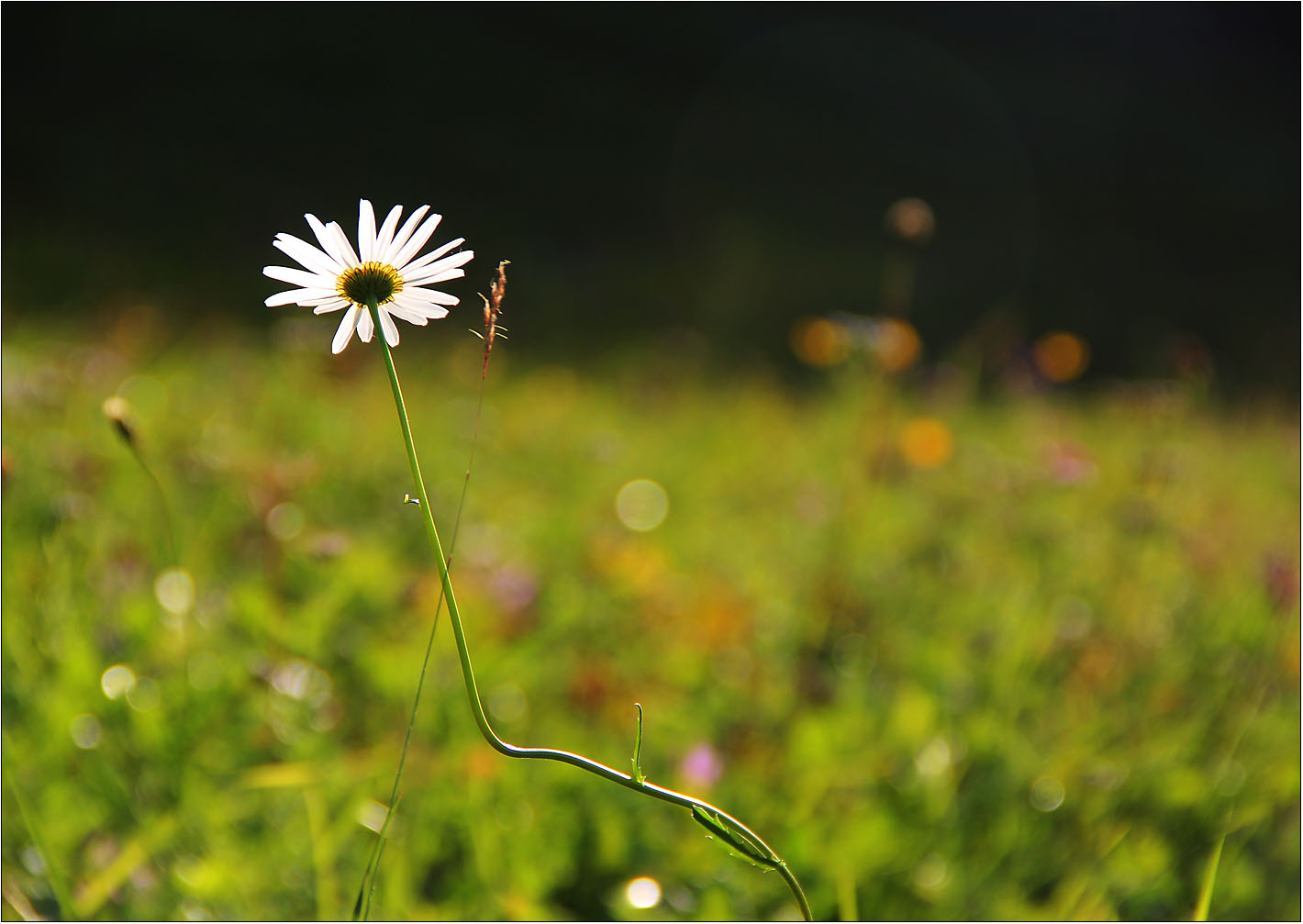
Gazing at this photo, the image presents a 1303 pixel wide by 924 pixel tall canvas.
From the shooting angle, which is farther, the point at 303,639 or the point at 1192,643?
the point at 1192,643

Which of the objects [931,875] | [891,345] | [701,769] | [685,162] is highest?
[685,162]

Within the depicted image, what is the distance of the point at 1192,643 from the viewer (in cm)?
142

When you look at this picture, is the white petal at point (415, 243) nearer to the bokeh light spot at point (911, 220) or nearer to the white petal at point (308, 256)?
the white petal at point (308, 256)

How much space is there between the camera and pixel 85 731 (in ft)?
2.92

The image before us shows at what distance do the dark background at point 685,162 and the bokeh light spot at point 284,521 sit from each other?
162cm

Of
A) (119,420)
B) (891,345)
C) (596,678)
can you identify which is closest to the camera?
(119,420)

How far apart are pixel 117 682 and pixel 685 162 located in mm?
5706

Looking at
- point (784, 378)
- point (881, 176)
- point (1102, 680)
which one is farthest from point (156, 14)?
point (1102, 680)

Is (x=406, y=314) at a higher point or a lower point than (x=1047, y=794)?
higher

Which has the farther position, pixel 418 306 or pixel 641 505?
pixel 641 505

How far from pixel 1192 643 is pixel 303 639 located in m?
1.28

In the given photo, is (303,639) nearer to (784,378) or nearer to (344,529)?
(344,529)

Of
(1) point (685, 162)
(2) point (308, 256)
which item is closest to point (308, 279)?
(2) point (308, 256)

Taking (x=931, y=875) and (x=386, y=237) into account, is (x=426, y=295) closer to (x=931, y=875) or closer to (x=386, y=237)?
(x=386, y=237)
